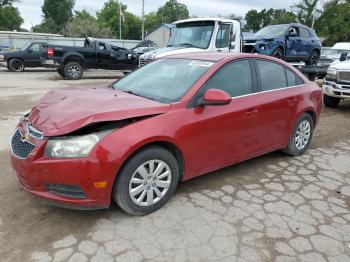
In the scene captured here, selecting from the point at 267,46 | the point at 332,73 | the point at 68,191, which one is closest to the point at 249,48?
the point at 267,46

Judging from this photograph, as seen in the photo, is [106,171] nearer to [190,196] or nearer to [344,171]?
[190,196]

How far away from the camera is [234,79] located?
173 inches

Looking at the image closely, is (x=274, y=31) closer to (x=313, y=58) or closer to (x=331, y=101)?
(x=313, y=58)

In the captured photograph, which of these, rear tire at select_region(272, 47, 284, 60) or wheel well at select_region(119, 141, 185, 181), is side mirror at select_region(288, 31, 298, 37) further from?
wheel well at select_region(119, 141, 185, 181)

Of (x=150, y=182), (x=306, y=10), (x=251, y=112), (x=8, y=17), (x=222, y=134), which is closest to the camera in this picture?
(x=150, y=182)

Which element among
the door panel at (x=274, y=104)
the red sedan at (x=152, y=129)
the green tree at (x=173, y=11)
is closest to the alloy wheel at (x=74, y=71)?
the red sedan at (x=152, y=129)

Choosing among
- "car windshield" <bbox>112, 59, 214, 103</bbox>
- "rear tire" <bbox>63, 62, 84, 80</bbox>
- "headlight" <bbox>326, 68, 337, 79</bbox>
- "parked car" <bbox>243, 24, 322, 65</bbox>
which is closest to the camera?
"car windshield" <bbox>112, 59, 214, 103</bbox>

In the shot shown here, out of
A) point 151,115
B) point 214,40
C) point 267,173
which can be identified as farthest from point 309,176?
point 214,40

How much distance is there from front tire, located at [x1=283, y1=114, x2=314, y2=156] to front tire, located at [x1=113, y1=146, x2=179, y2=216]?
2370 millimetres

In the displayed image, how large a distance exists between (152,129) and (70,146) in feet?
2.59

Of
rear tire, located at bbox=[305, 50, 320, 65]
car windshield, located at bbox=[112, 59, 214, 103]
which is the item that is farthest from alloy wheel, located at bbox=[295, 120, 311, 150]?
rear tire, located at bbox=[305, 50, 320, 65]

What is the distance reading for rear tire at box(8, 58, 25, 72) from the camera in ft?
58.9

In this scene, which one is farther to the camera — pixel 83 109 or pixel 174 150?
pixel 174 150

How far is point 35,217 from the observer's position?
11.5 feet
